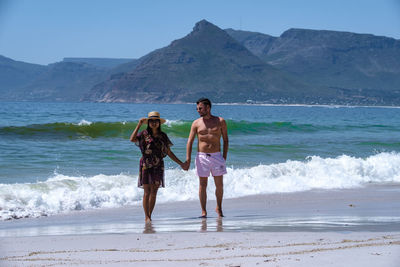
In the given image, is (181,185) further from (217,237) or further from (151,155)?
(217,237)

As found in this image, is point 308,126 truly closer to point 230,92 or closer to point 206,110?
point 206,110

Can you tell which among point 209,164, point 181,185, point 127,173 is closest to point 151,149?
point 209,164

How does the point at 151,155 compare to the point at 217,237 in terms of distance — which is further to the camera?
the point at 151,155

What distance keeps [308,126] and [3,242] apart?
101ft

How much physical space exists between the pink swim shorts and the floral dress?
0.54 meters

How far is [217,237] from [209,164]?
1.75m

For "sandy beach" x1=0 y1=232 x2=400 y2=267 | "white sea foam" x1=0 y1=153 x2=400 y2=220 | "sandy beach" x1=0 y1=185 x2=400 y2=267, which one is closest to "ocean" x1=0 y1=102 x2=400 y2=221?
"white sea foam" x1=0 y1=153 x2=400 y2=220

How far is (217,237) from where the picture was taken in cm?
537

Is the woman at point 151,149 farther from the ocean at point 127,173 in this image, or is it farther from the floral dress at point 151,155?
the ocean at point 127,173

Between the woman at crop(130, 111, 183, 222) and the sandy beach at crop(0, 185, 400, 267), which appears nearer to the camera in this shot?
the sandy beach at crop(0, 185, 400, 267)

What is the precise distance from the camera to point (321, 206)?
833cm

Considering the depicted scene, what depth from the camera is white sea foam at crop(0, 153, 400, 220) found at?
27.8 feet

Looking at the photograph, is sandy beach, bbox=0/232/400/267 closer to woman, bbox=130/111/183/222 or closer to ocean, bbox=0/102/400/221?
woman, bbox=130/111/183/222

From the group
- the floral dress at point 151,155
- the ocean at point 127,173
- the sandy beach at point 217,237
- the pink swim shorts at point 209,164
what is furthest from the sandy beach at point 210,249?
the ocean at point 127,173
